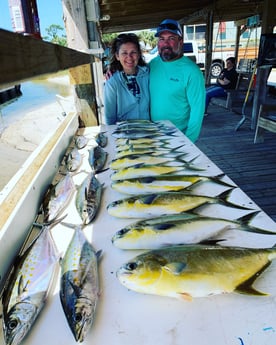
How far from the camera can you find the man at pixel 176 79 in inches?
96.0

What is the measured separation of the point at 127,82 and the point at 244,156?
2.58 meters

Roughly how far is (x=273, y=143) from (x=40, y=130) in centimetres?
962

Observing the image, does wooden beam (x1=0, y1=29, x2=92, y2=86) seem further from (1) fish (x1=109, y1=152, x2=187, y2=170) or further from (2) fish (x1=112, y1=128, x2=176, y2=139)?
(2) fish (x1=112, y1=128, x2=176, y2=139)

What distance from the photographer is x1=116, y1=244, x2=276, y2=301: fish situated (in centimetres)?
78

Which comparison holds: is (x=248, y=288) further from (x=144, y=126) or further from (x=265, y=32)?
(x=265, y=32)

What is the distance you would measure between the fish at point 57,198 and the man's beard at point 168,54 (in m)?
1.56

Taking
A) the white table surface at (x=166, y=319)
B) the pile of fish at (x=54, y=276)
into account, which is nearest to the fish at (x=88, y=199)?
the pile of fish at (x=54, y=276)

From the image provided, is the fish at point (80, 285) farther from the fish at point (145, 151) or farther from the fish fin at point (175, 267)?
the fish at point (145, 151)

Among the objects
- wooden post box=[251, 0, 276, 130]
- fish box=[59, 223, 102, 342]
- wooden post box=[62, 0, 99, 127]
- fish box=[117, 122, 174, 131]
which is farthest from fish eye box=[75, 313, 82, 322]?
wooden post box=[251, 0, 276, 130]

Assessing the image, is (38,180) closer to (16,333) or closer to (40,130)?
(16,333)

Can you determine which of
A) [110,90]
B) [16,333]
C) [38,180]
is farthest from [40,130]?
[16,333]

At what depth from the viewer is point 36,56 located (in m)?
0.83

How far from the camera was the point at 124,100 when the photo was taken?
2664 millimetres

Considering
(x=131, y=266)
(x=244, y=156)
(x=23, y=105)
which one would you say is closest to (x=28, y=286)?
(x=131, y=266)
